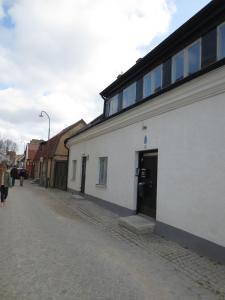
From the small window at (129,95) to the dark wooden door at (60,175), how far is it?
9.52 meters

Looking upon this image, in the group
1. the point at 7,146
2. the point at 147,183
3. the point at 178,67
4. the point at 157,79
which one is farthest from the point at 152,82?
the point at 7,146

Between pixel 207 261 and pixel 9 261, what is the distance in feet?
12.2

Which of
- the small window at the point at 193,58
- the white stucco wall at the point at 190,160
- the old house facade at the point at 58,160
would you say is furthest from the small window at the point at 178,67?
the old house facade at the point at 58,160

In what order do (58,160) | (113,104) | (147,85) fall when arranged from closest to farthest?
(147,85) < (113,104) < (58,160)

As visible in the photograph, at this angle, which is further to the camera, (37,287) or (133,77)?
(133,77)

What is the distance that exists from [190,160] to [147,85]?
4.70 metres

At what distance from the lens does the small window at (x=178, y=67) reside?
8.46 metres

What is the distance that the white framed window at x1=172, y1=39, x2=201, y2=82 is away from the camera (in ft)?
25.7

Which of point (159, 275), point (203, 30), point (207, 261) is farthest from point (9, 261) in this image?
point (203, 30)

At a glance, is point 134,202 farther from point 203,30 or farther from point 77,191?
point 77,191

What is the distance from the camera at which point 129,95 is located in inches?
466

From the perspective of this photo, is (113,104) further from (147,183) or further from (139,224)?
(139,224)

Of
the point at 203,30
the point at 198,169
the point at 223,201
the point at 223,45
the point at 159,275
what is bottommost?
the point at 159,275

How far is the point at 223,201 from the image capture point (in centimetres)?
548
